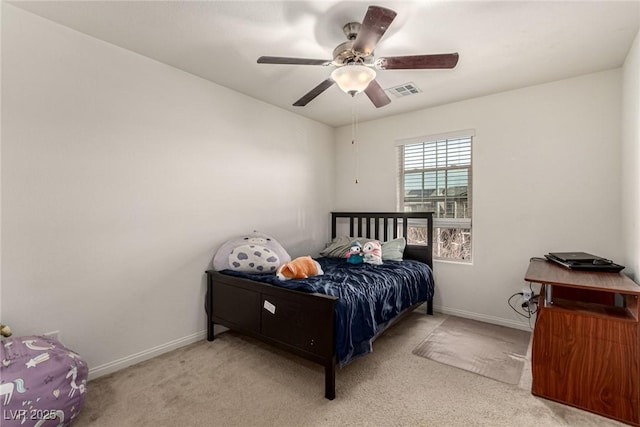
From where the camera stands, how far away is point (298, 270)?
2.58 m

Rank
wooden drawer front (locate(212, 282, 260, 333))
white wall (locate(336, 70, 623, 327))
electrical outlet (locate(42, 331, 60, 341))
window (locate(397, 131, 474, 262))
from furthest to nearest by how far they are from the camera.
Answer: window (locate(397, 131, 474, 262)), white wall (locate(336, 70, 623, 327)), wooden drawer front (locate(212, 282, 260, 333)), electrical outlet (locate(42, 331, 60, 341))

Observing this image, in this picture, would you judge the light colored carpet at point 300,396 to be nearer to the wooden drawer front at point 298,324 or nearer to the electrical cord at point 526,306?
the wooden drawer front at point 298,324

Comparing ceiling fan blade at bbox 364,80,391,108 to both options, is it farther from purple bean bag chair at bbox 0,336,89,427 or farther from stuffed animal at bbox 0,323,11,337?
stuffed animal at bbox 0,323,11,337

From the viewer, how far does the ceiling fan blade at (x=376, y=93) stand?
2298mm

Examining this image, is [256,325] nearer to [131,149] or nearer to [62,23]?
[131,149]

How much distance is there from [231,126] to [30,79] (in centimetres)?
154

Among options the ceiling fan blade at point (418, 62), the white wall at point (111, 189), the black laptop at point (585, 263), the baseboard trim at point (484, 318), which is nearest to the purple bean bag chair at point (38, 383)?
the white wall at point (111, 189)

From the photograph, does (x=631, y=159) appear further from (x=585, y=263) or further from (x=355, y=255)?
(x=355, y=255)

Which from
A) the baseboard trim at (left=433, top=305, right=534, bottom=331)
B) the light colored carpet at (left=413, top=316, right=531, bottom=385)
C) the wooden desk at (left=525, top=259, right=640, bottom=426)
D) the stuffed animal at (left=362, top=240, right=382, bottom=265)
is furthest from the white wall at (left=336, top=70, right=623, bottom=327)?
the wooden desk at (left=525, top=259, right=640, bottom=426)

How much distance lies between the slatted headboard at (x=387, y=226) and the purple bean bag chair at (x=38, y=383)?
3.20m

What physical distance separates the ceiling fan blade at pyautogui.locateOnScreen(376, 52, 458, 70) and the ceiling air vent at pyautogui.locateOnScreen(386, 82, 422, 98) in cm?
109

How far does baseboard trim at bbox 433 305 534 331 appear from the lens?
313 centimetres

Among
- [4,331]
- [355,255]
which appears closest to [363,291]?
[355,255]

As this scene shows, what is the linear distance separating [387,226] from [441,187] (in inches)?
32.9
